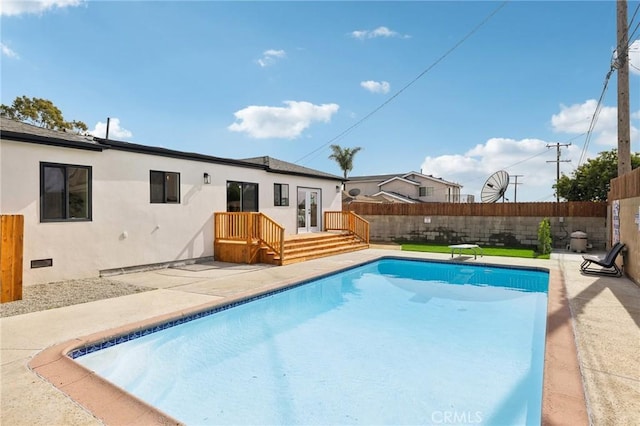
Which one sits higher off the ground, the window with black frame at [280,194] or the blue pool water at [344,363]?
the window with black frame at [280,194]

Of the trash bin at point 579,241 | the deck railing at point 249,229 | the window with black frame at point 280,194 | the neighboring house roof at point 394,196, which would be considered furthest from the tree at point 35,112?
the trash bin at point 579,241

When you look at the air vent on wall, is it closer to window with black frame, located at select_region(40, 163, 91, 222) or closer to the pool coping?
window with black frame, located at select_region(40, 163, 91, 222)

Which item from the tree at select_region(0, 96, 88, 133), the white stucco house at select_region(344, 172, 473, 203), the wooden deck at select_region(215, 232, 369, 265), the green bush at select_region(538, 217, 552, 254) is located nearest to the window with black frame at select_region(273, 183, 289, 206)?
the wooden deck at select_region(215, 232, 369, 265)

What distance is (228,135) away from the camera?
19094 millimetres

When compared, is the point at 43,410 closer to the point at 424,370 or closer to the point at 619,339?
the point at 424,370

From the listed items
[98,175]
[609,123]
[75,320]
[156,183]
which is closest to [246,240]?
[156,183]

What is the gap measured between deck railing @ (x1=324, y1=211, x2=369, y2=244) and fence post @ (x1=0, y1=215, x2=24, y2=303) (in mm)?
12034

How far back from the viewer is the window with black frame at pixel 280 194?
1444 cm

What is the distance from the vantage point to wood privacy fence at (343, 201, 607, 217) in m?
14.7

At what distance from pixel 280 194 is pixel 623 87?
12.3 m

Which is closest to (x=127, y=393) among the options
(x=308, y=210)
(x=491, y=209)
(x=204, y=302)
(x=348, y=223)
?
(x=204, y=302)

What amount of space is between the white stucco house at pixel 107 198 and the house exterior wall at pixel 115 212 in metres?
0.02

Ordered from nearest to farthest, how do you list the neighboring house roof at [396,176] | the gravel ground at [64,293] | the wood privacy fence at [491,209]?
the gravel ground at [64,293] → the wood privacy fence at [491,209] → the neighboring house roof at [396,176]

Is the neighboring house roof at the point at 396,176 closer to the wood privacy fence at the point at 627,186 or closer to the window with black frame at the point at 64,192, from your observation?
the wood privacy fence at the point at 627,186
